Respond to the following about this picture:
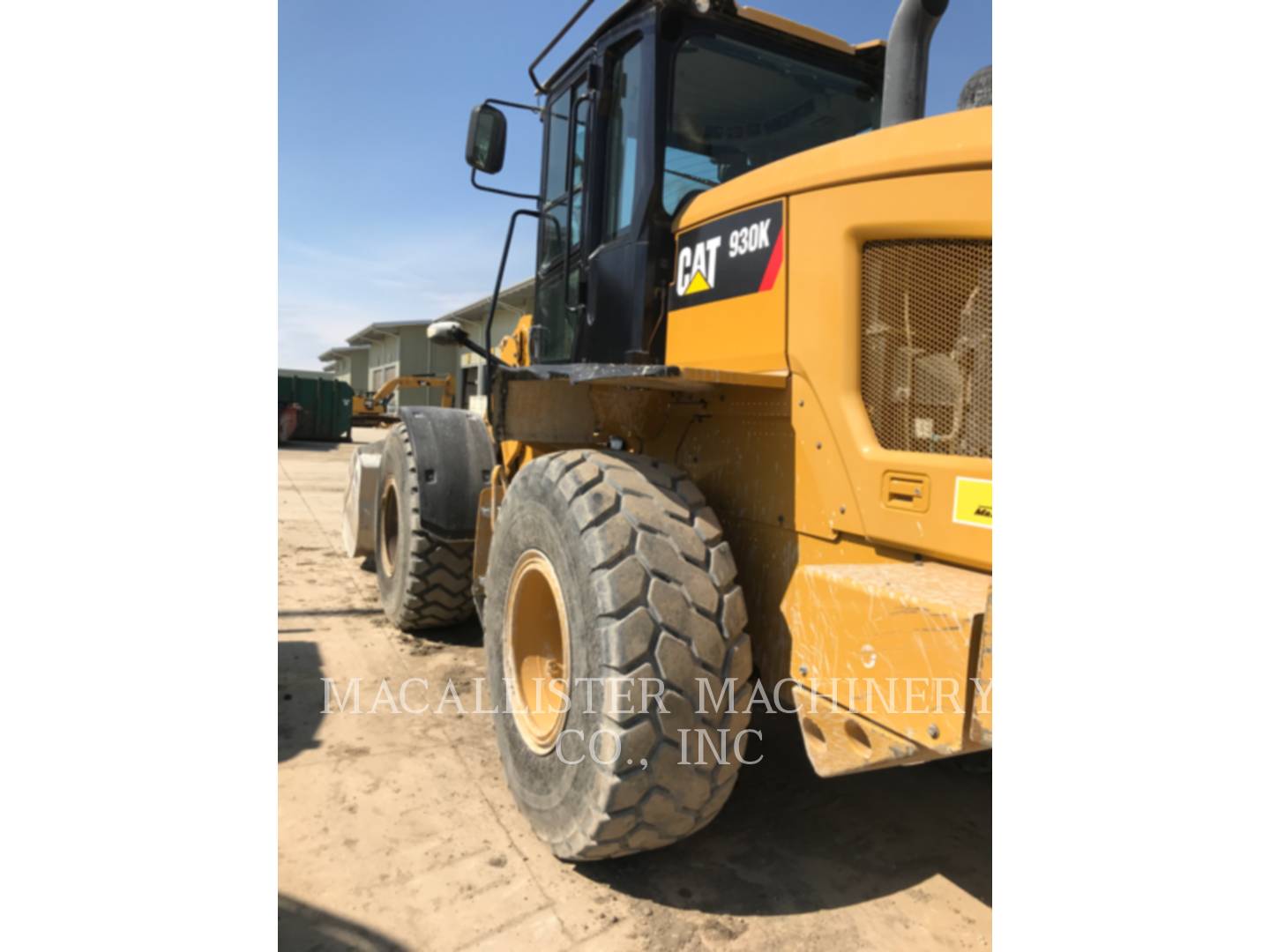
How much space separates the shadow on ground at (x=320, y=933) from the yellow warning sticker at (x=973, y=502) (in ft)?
5.79

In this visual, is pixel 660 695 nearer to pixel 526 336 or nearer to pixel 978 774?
pixel 978 774

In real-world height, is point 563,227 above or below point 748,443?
above

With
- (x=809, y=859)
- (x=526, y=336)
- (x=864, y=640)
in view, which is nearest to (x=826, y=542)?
(x=864, y=640)

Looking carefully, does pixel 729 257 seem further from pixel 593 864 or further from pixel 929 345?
pixel 593 864

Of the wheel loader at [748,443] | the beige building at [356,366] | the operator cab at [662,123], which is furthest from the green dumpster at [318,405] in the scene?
the wheel loader at [748,443]

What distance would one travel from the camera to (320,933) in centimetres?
213

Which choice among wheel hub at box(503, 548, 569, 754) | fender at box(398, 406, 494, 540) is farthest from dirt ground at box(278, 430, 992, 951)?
A: fender at box(398, 406, 494, 540)

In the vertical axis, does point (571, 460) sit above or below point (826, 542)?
above

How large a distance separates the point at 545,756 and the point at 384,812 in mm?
641

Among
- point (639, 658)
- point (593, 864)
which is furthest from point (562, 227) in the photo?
point (593, 864)

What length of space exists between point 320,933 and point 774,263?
2.22 meters

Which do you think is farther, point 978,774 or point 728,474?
point 978,774

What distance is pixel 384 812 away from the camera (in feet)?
8.98

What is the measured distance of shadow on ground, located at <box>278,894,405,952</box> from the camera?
208 cm
